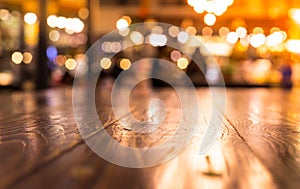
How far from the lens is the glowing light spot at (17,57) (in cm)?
973

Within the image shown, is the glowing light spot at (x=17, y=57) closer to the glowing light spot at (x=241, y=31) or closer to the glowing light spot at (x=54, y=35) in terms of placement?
the glowing light spot at (x=54, y=35)

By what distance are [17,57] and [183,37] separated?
7155 mm

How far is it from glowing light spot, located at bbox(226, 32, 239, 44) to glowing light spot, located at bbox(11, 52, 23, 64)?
302 inches

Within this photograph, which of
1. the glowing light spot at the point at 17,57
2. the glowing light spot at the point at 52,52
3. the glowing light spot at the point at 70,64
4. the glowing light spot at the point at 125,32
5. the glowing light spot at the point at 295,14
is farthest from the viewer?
the glowing light spot at the point at 70,64

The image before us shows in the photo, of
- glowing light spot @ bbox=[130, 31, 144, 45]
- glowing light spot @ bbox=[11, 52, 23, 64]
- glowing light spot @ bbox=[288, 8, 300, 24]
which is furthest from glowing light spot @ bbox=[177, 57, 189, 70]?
glowing light spot @ bbox=[11, 52, 23, 64]

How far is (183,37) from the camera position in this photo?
52.0 ft

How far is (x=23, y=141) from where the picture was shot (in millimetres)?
1226

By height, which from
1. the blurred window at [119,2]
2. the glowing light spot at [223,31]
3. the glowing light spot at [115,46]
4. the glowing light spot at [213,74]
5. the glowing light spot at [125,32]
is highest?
the blurred window at [119,2]

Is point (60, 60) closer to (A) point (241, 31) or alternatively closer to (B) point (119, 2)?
(B) point (119, 2)

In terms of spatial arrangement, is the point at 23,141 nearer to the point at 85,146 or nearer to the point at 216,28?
the point at 85,146

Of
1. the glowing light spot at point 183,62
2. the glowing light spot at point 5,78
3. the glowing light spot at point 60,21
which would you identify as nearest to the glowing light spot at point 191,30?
the glowing light spot at point 183,62

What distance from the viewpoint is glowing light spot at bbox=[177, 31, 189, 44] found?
15422 mm

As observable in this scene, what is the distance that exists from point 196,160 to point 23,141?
0.46 meters

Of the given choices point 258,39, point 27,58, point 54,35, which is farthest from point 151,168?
point 258,39
